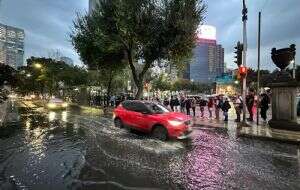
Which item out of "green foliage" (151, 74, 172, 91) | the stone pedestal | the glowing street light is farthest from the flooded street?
the glowing street light

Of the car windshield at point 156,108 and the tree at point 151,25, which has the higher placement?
the tree at point 151,25

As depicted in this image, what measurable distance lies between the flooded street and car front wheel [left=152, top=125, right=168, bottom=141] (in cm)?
50

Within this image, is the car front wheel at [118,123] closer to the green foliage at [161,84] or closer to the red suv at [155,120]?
the red suv at [155,120]

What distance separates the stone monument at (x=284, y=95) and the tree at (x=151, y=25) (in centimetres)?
1128

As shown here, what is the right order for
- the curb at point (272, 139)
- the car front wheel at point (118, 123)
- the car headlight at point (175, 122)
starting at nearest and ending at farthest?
the curb at point (272, 139) < the car headlight at point (175, 122) < the car front wheel at point (118, 123)

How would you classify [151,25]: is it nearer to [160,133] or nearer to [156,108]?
[156,108]

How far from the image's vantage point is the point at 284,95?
21.0 meters

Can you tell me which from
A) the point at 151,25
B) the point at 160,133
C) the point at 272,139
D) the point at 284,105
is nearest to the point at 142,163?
the point at 160,133

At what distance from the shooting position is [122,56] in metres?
36.5

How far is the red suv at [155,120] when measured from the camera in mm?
16391

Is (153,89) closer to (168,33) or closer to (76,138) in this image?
(168,33)

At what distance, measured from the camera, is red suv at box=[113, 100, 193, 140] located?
16.4 metres

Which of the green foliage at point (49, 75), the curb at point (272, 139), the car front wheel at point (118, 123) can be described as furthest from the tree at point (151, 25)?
the green foliage at point (49, 75)

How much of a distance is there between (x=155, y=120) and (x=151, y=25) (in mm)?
15987
